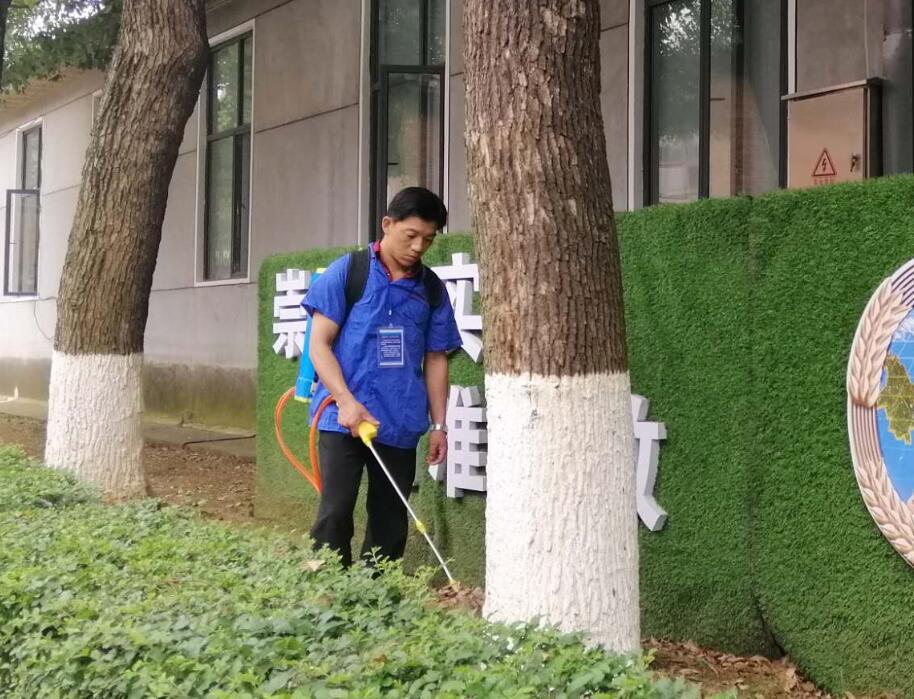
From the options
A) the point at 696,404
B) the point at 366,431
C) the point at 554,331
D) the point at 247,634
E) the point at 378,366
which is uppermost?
the point at 554,331

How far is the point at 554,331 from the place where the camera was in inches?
154

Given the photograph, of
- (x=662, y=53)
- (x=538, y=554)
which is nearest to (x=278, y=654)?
(x=538, y=554)

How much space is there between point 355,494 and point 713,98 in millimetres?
4622

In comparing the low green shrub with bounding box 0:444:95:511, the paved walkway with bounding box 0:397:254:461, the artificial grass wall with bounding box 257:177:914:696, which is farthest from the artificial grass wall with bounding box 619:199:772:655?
the paved walkway with bounding box 0:397:254:461

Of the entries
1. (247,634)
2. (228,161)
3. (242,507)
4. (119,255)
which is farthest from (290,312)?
(228,161)

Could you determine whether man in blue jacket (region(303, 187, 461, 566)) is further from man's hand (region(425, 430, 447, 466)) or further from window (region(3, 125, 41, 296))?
window (region(3, 125, 41, 296))

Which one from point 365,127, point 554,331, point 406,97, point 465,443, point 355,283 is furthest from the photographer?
point 365,127

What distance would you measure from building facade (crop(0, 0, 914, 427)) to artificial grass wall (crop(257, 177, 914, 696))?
1213 millimetres

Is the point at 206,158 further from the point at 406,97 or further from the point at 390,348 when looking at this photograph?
the point at 390,348

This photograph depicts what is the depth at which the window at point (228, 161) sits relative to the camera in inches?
529

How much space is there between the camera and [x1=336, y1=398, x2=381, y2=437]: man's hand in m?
4.61

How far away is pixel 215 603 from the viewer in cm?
367

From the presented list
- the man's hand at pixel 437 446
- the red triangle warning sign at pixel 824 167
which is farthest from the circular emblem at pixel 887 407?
the red triangle warning sign at pixel 824 167

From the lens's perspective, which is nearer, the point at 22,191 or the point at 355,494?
the point at 355,494
